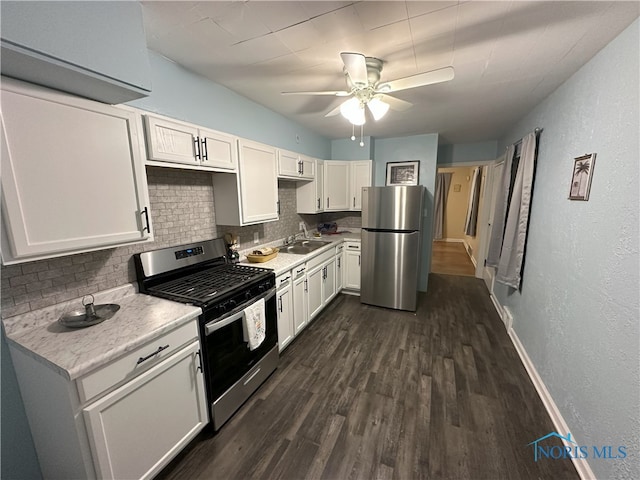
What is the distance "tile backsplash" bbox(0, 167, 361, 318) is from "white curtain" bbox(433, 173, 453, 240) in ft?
20.7

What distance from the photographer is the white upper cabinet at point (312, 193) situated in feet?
11.6

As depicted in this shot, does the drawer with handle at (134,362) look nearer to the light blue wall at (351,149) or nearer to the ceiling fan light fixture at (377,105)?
the ceiling fan light fixture at (377,105)

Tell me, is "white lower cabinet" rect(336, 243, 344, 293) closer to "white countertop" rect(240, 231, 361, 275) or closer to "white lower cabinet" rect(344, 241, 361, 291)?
"white lower cabinet" rect(344, 241, 361, 291)

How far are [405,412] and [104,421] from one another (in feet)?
5.92

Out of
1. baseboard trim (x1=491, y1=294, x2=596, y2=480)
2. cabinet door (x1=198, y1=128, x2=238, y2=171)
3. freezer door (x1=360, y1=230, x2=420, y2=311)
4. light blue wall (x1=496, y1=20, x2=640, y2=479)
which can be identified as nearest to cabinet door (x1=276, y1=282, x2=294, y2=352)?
cabinet door (x1=198, y1=128, x2=238, y2=171)

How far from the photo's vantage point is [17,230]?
3.29ft

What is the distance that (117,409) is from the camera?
1132 mm

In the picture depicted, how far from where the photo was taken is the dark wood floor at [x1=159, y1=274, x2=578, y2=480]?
1.47 metres

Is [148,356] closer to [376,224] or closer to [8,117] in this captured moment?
[8,117]

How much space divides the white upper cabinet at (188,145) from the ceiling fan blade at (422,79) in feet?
4.10

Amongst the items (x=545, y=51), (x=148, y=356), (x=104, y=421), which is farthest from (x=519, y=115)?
(x=104, y=421)

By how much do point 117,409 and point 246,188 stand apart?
1684mm

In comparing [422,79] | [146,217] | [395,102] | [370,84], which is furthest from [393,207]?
[146,217]

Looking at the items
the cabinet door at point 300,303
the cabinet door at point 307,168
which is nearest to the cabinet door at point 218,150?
the cabinet door at point 307,168
